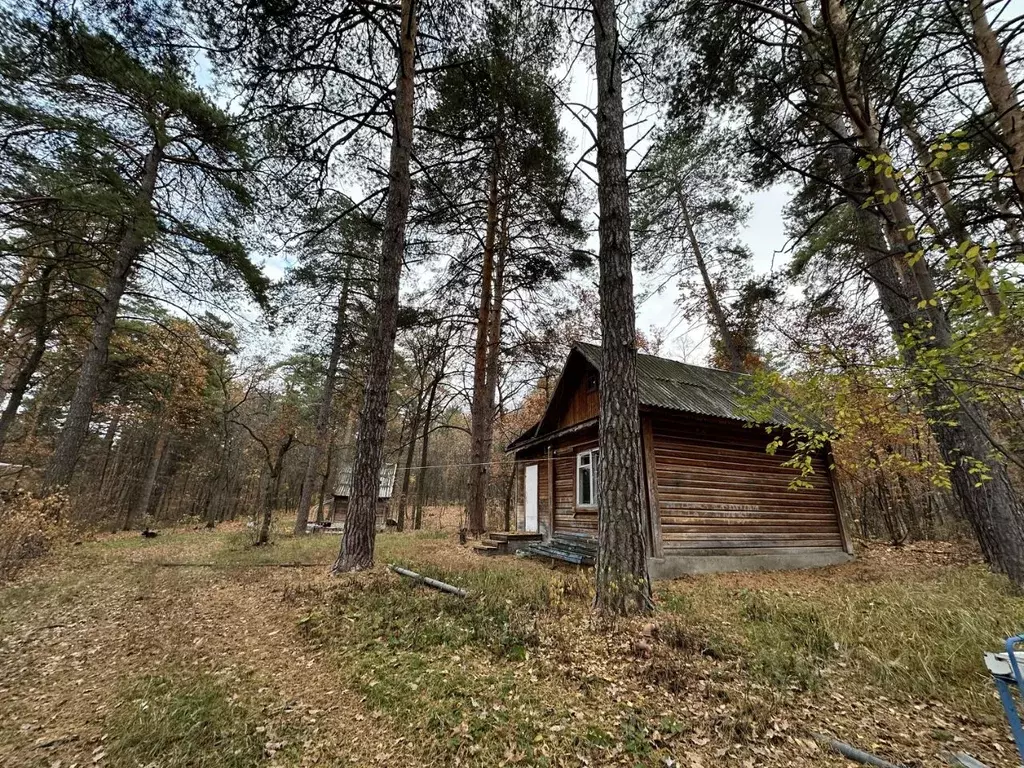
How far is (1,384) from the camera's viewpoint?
12.4 m

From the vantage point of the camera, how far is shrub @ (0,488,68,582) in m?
6.99

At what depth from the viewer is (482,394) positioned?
1318 centimetres

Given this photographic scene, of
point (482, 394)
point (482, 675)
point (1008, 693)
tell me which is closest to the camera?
point (1008, 693)

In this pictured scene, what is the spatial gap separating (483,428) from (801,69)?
1080cm

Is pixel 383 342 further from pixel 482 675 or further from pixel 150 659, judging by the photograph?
pixel 482 675

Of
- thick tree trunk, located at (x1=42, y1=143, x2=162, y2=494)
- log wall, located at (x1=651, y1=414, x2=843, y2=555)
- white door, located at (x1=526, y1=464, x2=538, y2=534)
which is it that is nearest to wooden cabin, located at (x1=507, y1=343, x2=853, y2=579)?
log wall, located at (x1=651, y1=414, x2=843, y2=555)

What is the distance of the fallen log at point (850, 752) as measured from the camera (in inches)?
97.6

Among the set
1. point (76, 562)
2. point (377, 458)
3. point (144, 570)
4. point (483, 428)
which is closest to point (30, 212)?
point (76, 562)

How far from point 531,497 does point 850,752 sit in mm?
11157

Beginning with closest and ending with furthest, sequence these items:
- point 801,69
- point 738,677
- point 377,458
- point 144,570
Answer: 1. point 738,677
2. point 801,69
3. point 377,458
4. point 144,570

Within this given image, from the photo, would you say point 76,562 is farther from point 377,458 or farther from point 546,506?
point 546,506

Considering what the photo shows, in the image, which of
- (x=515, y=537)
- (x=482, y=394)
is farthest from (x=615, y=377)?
(x=482, y=394)

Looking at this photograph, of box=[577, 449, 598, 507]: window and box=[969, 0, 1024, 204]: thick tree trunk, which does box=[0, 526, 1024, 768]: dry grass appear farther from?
box=[969, 0, 1024, 204]: thick tree trunk

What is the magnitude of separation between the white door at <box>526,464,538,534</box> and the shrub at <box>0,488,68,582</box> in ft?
37.1
